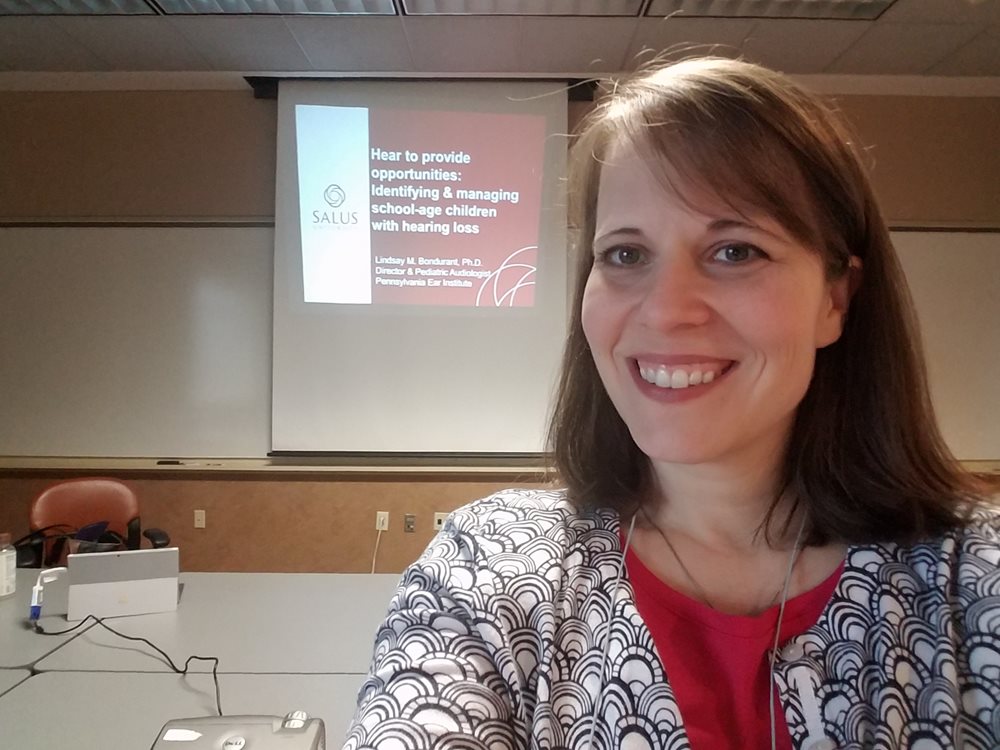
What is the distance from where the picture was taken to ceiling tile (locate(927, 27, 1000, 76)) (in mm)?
2880

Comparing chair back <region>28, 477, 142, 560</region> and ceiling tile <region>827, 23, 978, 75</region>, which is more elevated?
ceiling tile <region>827, 23, 978, 75</region>

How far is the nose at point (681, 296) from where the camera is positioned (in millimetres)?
710

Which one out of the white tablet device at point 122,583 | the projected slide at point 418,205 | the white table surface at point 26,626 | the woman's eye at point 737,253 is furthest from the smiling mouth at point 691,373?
the projected slide at point 418,205

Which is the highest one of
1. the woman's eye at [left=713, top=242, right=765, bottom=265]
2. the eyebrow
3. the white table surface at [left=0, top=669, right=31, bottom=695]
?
the eyebrow

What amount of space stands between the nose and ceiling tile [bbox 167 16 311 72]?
2747 millimetres

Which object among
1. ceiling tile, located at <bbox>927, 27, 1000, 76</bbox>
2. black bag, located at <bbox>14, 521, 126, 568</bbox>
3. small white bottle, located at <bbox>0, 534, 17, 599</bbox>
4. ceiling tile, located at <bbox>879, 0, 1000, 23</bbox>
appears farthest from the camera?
ceiling tile, located at <bbox>927, 27, 1000, 76</bbox>

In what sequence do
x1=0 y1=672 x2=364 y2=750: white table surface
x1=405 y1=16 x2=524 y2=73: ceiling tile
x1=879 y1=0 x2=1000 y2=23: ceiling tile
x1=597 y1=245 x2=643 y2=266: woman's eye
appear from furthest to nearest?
x1=405 y1=16 x2=524 y2=73: ceiling tile → x1=879 y1=0 x2=1000 y2=23: ceiling tile → x1=0 y1=672 x2=364 y2=750: white table surface → x1=597 y1=245 x2=643 y2=266: woman's eye

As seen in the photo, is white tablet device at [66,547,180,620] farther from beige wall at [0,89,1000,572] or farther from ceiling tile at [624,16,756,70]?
ceiling tile at [624,16,756,70]

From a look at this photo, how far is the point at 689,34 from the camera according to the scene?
112 inches

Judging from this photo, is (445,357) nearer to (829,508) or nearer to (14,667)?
(14,667)

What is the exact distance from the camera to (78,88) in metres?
3.27

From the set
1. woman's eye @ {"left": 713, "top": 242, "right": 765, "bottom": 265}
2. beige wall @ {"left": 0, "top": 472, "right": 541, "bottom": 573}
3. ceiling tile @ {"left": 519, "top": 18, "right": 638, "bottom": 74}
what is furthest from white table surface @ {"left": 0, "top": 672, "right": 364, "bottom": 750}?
ceiling tile @ {"left": 519, "top": 18, "right": 638, "bottom": 74}

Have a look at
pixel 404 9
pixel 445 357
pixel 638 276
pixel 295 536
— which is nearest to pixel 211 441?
pixel 295 536

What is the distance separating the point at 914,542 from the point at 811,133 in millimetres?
502
